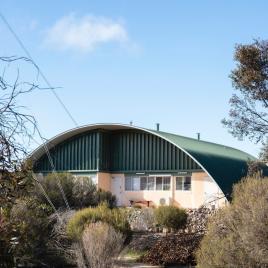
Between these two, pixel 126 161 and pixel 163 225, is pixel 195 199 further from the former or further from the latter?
pixel 163 225

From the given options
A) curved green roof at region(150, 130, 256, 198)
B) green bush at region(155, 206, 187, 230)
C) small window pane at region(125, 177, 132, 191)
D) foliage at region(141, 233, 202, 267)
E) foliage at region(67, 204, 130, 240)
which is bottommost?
foliage at region(141, 233, 202, 267)

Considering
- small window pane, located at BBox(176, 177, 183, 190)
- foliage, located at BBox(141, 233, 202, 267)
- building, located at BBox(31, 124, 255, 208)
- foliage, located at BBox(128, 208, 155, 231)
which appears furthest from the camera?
small window pane, located at BBox(176, 177, 183, 190)

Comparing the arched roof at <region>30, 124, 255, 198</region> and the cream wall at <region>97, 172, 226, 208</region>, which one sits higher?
the arched roof at <region>30, 124, 255, 198</region>

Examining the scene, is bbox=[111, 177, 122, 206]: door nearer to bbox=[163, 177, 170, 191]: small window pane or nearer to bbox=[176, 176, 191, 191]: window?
bbox=[163, 177, 170, 191]: small window pane

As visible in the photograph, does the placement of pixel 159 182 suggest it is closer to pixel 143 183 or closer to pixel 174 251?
pixel 143 183

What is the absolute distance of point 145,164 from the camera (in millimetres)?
37062

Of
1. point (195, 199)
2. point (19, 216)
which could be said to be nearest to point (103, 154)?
point (195, 199)

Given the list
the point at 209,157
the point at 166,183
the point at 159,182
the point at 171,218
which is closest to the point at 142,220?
the point at 171,218

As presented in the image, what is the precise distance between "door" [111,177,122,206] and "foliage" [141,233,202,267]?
17.8 meters

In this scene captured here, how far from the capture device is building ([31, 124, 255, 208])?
3453cm

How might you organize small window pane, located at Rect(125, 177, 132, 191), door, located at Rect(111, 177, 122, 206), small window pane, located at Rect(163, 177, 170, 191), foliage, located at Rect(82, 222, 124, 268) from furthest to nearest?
door, located at Rect(111, 177, 122, 206) < small window pane, located at Rect(125, 177, 132, 191) < small window pane, located at Rect(163, 177, 170, 191) < foliage, located at Rect(82, 222, 124, 268)

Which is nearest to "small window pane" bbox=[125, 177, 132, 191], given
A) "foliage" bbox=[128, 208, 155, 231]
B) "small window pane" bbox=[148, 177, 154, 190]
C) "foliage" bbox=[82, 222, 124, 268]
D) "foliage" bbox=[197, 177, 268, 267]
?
"small window pane" bbox=[148, 177, 154, 190]

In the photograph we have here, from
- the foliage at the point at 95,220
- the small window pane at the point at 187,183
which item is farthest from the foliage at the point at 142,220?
the small window pane at the point at 187,183

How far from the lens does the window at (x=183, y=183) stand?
35250mm
